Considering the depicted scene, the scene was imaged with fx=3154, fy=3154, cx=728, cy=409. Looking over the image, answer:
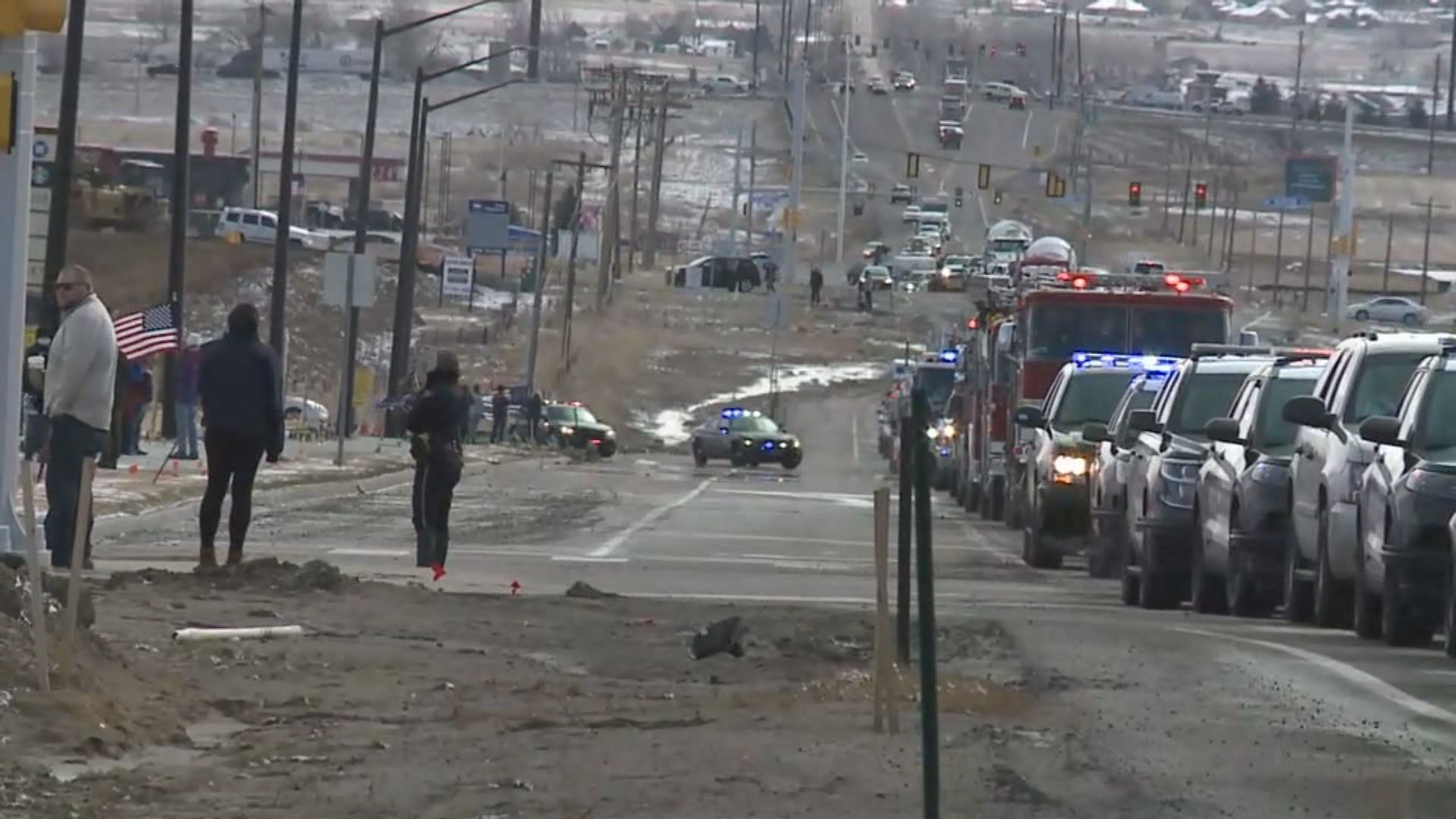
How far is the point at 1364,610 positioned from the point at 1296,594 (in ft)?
5.60

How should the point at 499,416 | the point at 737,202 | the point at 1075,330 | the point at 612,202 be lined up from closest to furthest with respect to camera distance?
the point at 1075,330 → the point at 499,416 → the point at 612,202 → the point at 737,202

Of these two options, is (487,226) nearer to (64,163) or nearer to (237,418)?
(64,163)

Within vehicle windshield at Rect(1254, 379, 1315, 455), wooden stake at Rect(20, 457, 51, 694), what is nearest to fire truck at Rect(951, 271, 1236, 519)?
vehicle windshield at Rect(1254, 379, 1315, 455)

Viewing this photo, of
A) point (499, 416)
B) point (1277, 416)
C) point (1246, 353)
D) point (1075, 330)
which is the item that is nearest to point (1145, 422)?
point (1277, 416)

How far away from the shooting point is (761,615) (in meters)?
19.1

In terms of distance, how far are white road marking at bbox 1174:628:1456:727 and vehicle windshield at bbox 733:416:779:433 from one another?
1809 inches

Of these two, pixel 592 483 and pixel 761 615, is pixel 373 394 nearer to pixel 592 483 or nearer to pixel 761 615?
pixel 592 483

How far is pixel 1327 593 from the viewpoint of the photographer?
19672 mm

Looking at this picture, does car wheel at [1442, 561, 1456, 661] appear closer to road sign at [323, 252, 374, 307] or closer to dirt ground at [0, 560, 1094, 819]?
dirt ground at [0, 560, 1094, 819]

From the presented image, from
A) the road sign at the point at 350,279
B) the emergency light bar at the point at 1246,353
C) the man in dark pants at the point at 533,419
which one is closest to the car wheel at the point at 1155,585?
the emergency light bar at the point at 1246,353

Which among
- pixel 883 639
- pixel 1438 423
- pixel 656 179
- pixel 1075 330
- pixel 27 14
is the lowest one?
pixel 883 639

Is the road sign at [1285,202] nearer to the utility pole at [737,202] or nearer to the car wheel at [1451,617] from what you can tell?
the utility pole at [737,202]

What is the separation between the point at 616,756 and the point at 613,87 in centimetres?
9848

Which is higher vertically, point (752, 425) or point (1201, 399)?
point (1201, 399)
